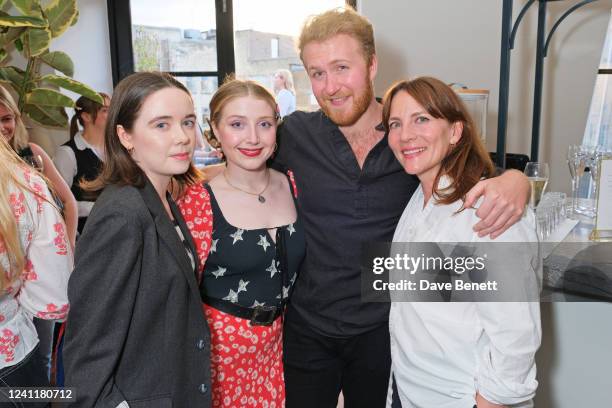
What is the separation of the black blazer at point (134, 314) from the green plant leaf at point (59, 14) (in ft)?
8.59

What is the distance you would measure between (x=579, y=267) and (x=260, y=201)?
93cm

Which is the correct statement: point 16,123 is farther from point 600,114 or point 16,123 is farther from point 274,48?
point 600,114

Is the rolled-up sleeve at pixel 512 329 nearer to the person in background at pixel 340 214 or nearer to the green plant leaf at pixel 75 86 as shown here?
the person in background at pixel 340 214

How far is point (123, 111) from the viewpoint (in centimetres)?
124

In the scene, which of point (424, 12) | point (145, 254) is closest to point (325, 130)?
point (145, 254)

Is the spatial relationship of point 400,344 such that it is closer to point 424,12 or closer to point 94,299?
point 94,299

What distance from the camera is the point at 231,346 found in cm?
145

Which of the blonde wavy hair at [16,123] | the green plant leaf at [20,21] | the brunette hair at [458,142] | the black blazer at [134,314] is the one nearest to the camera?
the black blazer at [134,314]

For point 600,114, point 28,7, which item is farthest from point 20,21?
point 600,114

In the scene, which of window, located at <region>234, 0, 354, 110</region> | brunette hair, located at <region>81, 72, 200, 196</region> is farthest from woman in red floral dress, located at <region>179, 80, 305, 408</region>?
window, located at <region>234, 0, 354, 110</region>

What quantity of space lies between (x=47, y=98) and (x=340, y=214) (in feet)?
→ 8.23

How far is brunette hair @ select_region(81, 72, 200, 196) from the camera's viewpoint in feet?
4.00

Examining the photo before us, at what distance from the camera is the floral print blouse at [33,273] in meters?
1.30

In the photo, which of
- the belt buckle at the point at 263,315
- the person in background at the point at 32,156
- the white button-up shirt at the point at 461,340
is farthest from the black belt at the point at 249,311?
the person in background at the point at 32,156
